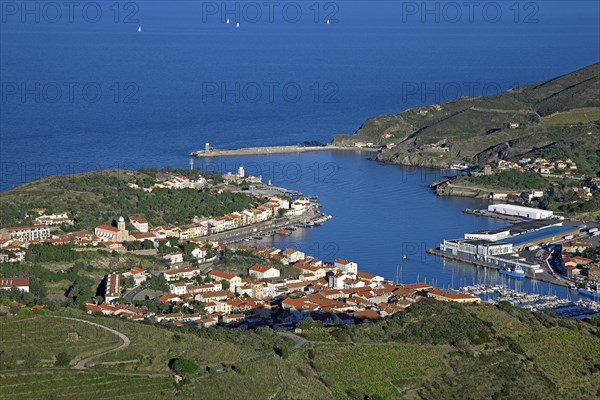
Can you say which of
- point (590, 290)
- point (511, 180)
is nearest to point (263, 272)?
point (590, 290)

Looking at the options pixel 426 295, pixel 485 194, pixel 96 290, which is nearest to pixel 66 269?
pixel 96 290

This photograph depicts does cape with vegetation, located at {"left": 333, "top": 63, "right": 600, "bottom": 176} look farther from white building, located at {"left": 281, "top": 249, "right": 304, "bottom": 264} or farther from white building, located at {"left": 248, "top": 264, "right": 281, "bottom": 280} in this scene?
white building, located at {"left": 248, "top": 264, "right": 281, "bottom": 280}

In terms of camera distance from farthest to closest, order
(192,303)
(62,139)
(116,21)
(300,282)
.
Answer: (116,21), (62,139), (300,282), (192,303)

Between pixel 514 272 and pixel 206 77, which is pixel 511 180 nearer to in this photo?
pixel 514 272

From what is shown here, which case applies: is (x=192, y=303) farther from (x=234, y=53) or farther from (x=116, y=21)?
(x=116, y=21)

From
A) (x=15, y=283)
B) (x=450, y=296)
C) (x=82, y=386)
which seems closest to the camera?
(x=82, y=386)
